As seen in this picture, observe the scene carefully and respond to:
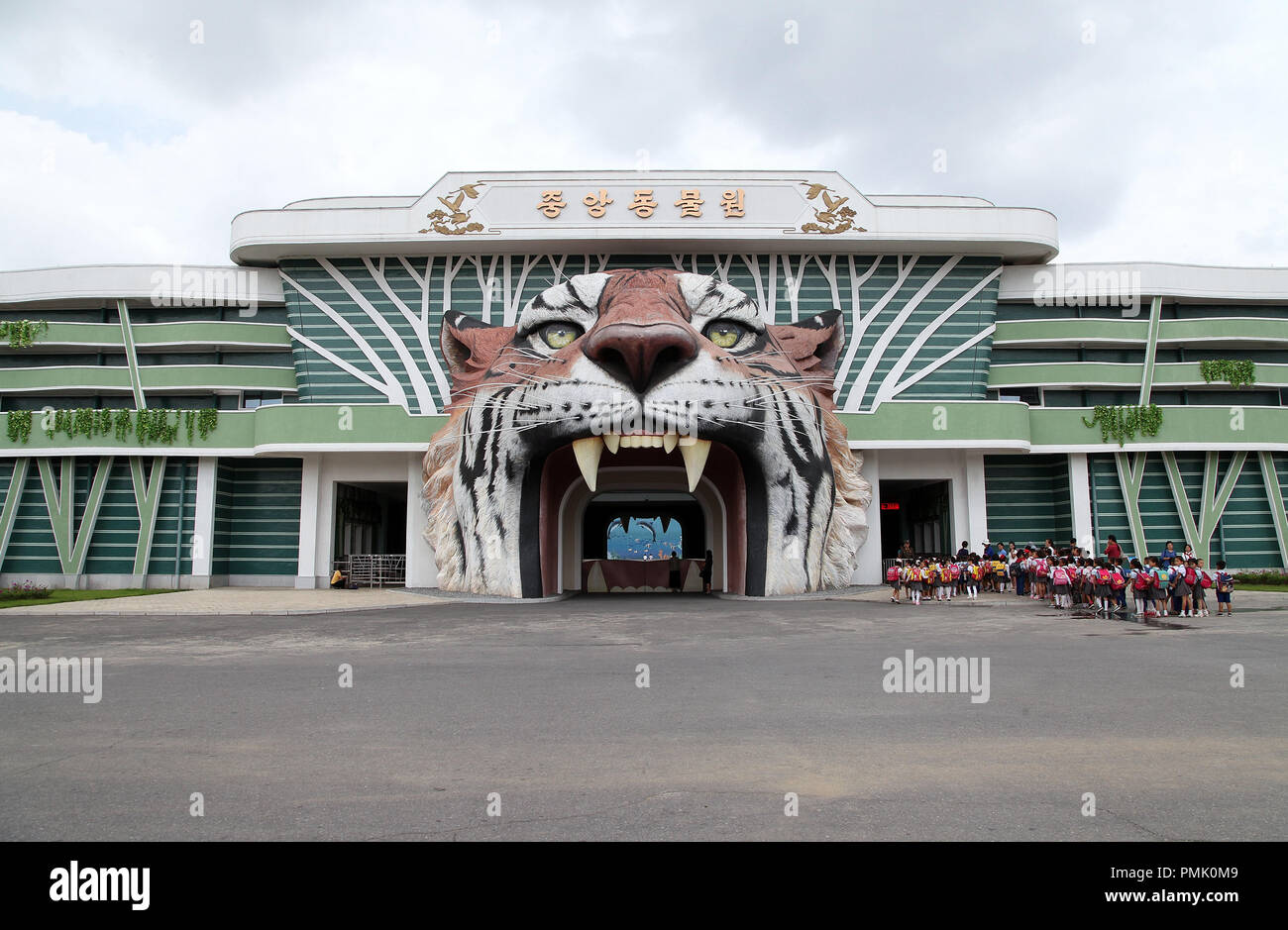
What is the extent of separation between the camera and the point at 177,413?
25031 mm

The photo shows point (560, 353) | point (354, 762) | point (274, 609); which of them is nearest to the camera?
point (354, 762)

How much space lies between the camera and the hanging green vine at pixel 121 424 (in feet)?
81.9

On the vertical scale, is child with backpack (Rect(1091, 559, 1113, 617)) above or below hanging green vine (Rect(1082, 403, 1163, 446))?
below

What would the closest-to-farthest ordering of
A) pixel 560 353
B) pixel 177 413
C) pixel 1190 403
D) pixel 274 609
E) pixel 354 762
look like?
pixel 354 762
pixel 274 609
pixel 560 353
pixel 177 413
pixel 1190 403

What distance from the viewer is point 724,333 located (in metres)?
19.2

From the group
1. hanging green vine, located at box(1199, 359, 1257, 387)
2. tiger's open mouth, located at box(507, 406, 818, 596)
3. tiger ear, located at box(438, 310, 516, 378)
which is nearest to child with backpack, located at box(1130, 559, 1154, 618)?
tiger's open mouth, located at box(507, 406, 818, 596)

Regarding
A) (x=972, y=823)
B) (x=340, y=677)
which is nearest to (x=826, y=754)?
(x=972, y=823)

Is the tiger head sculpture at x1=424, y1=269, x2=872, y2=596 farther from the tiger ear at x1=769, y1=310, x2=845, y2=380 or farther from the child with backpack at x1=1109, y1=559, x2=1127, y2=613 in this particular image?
the child with backpack at x1=1109, y1=559, x2=1127, y2=613

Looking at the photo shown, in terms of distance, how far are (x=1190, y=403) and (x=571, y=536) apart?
69.5ft

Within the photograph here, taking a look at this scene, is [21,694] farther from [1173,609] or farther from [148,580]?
[148,580]

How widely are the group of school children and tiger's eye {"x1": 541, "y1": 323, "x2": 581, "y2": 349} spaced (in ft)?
29.2

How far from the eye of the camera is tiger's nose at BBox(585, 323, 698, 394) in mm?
16812

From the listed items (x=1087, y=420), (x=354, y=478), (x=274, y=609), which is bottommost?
(x=274, y=609)

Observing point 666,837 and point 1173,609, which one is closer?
point 666,837
